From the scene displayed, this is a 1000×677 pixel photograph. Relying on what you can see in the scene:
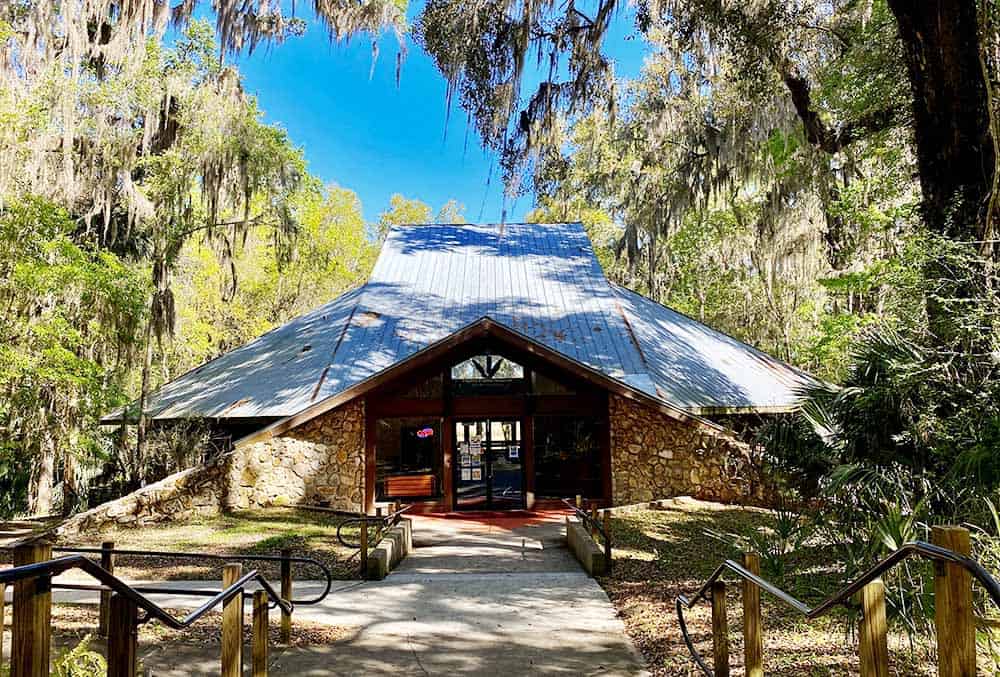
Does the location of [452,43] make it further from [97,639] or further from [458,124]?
[97,639]

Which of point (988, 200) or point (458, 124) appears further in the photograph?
point (458, 124)

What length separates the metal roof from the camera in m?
14.4

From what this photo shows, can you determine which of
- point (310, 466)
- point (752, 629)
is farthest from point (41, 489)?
point (752, 629)

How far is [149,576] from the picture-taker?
27.5 feet

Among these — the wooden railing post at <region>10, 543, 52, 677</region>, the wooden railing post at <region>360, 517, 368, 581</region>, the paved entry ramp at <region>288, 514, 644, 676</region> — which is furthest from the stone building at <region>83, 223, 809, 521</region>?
the wooden railing post at <region>10, 543, 52, 677</region>

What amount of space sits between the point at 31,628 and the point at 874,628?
300 centimetres

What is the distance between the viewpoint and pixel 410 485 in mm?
14383

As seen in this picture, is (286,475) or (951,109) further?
(286,475)

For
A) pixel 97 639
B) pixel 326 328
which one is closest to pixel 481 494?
pixel 326 328

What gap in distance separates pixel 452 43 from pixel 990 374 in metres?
7.40

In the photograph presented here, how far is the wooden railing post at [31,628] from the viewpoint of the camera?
2180 millimetres

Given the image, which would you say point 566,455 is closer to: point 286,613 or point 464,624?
point 464,624

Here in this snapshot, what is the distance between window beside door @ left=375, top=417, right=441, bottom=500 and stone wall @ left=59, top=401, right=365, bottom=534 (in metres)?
0.55

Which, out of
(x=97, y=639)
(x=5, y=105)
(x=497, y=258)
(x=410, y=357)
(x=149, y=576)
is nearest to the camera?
(x=97, y=639)
